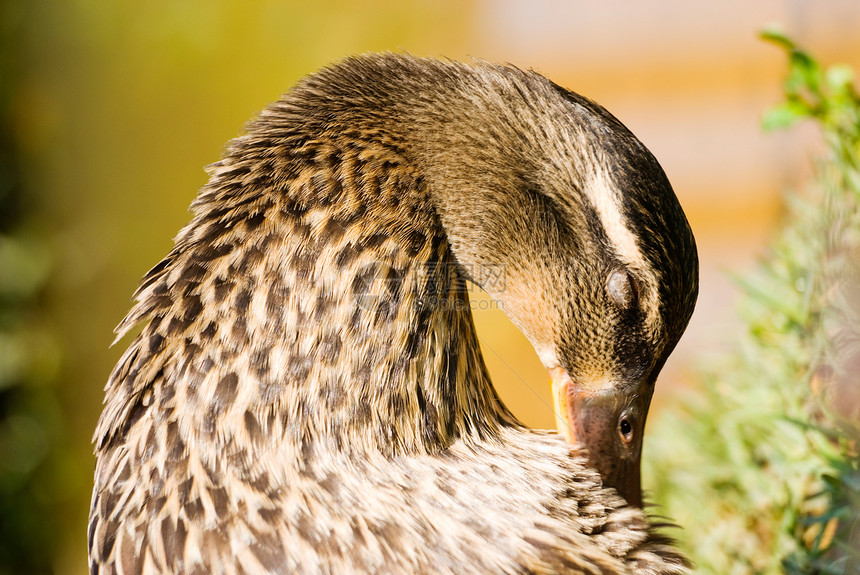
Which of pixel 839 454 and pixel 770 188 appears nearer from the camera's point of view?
pixel 839 454

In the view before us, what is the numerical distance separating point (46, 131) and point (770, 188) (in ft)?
10.6

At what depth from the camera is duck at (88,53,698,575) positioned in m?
1.18

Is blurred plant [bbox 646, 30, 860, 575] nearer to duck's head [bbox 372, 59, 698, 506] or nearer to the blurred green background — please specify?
duck's head [bbox 372, 59, 698, 506]

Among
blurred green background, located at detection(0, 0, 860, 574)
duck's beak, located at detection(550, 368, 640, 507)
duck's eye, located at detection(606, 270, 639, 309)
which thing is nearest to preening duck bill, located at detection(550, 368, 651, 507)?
duck's beak, located at detection(550, 368, 640, 507)

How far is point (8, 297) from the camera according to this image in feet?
11.5

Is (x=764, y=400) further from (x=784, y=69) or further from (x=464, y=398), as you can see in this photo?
(x=784, y=69)

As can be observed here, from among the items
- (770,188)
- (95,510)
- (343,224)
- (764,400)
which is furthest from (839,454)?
(770,188)

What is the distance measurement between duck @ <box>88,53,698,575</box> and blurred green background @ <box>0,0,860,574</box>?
1.93 metres

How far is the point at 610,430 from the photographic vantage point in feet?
4.53

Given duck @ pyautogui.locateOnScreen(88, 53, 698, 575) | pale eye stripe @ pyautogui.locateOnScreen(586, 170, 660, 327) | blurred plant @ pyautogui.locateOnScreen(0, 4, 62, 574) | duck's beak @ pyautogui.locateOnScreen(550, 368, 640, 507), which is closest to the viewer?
duck @ pyautogui.locateOnScreen(88, 53, 698, 575)

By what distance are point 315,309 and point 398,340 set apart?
0.14m

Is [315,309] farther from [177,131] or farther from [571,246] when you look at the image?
[177,131]

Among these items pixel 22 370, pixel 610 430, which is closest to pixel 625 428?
pixel 610 430

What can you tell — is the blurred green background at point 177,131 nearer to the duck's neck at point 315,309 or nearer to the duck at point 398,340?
the duck at point 398,340
